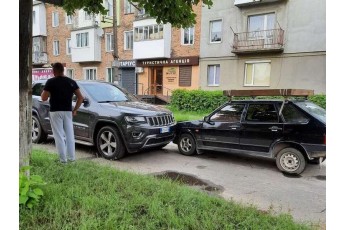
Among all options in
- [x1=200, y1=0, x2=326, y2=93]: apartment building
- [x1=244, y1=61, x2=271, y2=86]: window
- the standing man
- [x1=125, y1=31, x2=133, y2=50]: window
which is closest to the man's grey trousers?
the standing man

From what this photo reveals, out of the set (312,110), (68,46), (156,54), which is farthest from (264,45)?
(68,46)

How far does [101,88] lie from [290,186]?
16.8ft

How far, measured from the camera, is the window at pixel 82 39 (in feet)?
96.9

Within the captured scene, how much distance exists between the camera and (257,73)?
64.8 feet

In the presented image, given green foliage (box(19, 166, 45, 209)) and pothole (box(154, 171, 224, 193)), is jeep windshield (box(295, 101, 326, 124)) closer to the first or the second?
pothole (box(154, 171, 224, 193))

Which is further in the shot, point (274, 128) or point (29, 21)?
point (274, 128)

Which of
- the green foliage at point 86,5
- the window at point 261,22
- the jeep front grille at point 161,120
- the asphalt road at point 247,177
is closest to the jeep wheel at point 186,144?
the asphalt road at point 247,177

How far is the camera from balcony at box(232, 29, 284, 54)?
1848 cm

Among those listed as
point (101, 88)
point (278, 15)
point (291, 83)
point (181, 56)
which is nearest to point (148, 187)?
point (101, 88)

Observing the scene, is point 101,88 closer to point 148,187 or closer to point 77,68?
point 148,187

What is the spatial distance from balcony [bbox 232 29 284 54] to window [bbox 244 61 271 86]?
3.28 feet

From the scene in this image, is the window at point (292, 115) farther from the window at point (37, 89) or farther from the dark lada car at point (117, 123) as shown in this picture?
the window at point (37, 89)

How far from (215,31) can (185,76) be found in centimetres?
406

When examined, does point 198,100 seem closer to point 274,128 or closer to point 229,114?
point 229,114
